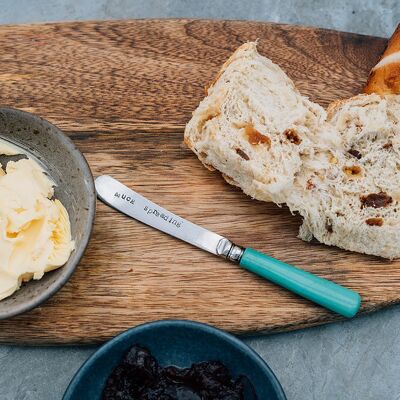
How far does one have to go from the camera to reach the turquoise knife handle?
2350mm

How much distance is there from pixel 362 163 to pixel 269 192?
13.9 inches

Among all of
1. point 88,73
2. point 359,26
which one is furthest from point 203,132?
point 359,26

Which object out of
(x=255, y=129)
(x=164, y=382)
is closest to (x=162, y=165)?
(x=255, y=129)

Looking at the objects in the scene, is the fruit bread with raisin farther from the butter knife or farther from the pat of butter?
the pat of butter

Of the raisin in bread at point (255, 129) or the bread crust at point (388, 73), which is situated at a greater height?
the bread crust at point (388, 73)

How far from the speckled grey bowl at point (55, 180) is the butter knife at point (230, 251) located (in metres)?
0.15

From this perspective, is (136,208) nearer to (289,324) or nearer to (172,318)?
(172,318)

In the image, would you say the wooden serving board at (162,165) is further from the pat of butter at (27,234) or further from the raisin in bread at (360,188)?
the pat of butter at (27,234)

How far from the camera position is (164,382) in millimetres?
2105

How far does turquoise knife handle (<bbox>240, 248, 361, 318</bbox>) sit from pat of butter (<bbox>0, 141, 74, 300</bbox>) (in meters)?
0.62

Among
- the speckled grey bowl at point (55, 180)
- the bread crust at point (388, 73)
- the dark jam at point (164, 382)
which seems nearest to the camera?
the dark jam at point (164, 382)

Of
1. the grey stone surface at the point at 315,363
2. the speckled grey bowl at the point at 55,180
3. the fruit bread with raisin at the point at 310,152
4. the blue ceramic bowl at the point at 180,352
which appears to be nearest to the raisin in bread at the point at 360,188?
the fruit bread with raisin at the point at 310,152

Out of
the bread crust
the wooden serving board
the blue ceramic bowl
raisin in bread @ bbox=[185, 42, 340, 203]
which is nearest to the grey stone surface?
the wooden serving board

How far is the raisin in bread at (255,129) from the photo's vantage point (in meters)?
2.42
